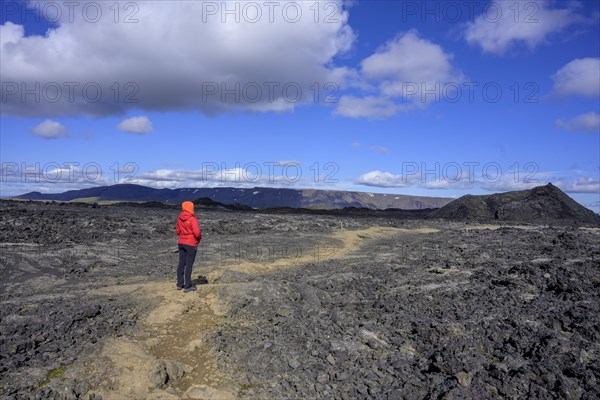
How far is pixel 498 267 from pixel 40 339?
489 inches

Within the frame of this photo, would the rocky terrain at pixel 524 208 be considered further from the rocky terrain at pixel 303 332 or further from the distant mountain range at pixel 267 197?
the distant mountain range at pixel 267 197

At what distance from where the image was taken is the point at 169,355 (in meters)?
6.26

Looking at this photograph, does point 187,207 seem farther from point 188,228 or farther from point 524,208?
point 524,208

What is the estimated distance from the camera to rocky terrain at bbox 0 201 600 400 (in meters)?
5.38

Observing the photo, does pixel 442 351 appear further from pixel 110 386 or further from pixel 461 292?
pixel 110 386

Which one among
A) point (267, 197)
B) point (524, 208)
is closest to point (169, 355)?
point (524, 208)

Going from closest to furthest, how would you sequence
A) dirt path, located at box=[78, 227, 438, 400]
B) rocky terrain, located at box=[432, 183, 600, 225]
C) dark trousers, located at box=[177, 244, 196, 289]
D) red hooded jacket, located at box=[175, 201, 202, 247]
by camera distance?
1. dirt path, located at box=[78, 227, 438, 400]
2. dark trousers, located at box=[177, 244, 196, 289]
3. red hooded jacket, located at box=[175, 201, 202, 247]
4. rocky terrain, located at box=[432, 183, 600, 225]

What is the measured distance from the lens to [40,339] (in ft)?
21.4

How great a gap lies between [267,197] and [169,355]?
134447 mm

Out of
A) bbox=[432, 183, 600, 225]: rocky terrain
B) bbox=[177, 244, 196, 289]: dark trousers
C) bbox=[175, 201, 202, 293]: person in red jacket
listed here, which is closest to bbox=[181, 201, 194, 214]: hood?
bbox=[175, 201, 202, 293]: person in red jacket

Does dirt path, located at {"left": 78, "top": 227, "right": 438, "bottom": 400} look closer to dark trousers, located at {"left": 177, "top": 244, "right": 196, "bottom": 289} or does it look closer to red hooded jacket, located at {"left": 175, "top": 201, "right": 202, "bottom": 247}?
dark trousers, located at {"left": 177, "top": 244, "right": 196, "bottom": 289}

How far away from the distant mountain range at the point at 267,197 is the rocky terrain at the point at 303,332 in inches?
4681

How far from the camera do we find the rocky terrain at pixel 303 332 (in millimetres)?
5383

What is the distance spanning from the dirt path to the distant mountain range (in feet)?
402
